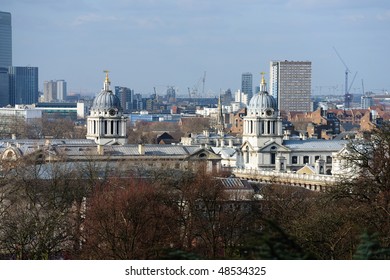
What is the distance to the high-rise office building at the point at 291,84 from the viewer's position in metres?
130

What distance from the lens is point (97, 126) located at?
59688 mm

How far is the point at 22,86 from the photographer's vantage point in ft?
418

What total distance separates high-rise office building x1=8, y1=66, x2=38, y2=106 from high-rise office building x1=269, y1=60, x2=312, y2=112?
2286 cm

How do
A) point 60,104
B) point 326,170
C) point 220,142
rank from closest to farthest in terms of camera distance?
point 326,170
point 220,142
point 60,104

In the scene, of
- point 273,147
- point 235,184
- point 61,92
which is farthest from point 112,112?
point 61,92

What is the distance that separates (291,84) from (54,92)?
38.5 metres

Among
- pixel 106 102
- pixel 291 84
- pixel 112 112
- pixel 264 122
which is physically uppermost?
pixel 291 84

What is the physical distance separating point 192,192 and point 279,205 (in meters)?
3.16

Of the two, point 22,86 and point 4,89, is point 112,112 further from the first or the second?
point 4,89

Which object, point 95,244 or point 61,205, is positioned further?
point 61,205

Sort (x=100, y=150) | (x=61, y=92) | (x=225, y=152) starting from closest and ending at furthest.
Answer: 1. (x=100, y=150)
2. (x=225, y=152)
3. (x=61, y=92)

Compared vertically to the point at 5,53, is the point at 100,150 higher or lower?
lower
